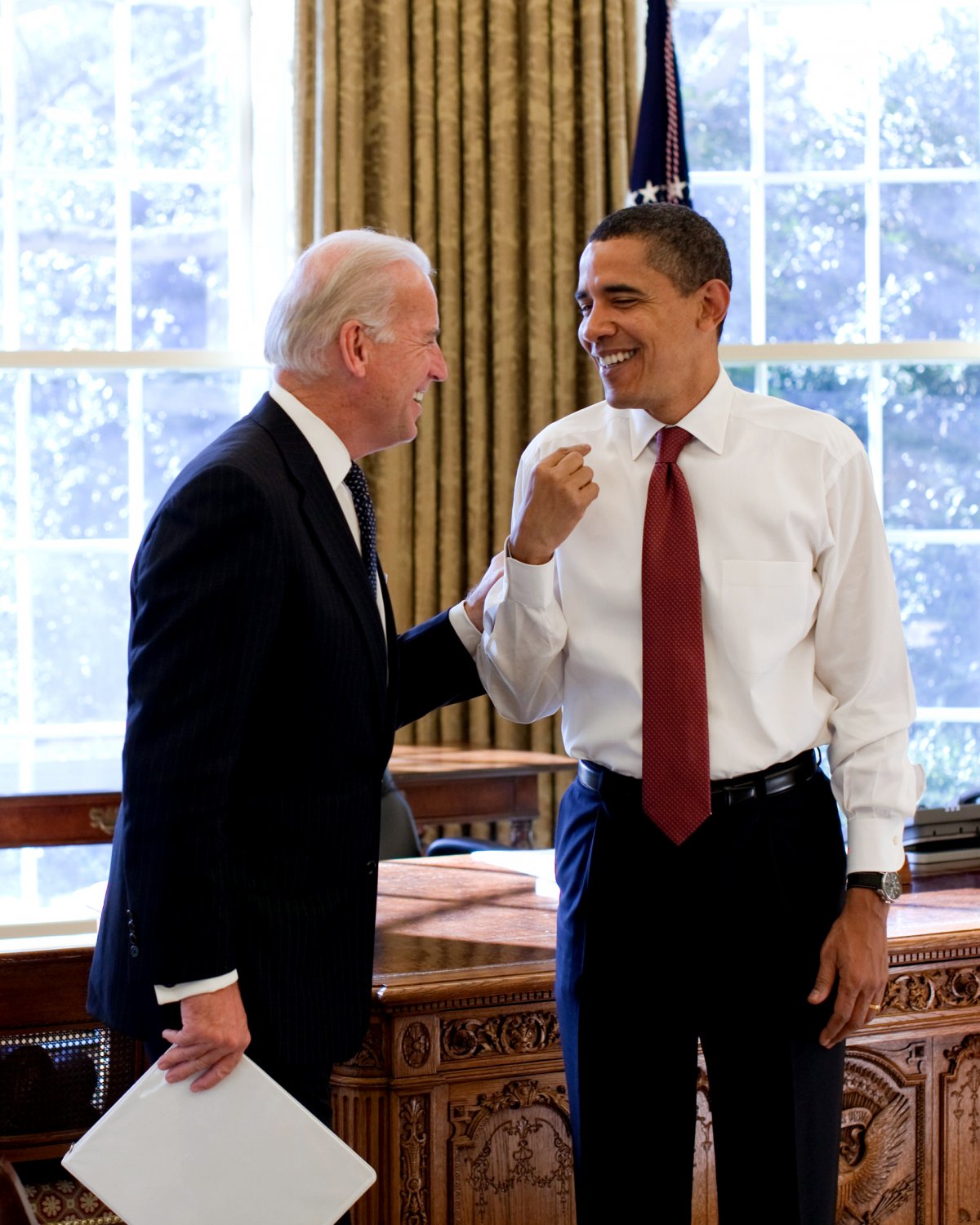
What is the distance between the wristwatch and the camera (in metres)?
1.59

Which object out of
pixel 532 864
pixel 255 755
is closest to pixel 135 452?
pixel 532 864

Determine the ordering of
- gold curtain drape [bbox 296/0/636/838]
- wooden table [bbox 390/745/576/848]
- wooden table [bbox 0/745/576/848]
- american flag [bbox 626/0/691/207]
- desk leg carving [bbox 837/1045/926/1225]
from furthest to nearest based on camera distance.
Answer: gold curtain drape [bbox 296/0/636/838], american flag [bbox 626/0/691/207], wooden table [bbox 390/745/576/848], wooden table [bbox 0/745/576/848], desk leg carving [bbox 837/1045/926/1225]

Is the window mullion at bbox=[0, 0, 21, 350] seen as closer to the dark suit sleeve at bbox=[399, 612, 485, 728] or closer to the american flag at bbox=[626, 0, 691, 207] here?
the american flag at bbox=[626, 0, 691, 207]

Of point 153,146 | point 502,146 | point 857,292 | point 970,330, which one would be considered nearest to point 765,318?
point 857,292

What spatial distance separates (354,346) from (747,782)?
72 centimetres

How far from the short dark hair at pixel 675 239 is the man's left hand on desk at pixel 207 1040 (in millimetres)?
1026

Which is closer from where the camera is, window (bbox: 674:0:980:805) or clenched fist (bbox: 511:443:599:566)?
clenched fist (bbox: 511:443:599:566)

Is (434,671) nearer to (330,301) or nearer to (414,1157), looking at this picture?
(330,301)

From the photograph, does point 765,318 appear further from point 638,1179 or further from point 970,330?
point 638,1179

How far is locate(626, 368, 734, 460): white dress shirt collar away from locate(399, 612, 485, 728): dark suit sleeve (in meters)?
0.41

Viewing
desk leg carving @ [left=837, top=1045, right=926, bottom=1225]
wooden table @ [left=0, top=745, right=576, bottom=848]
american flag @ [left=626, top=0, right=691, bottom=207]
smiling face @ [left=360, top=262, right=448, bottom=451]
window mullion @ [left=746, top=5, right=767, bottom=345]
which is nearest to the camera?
smiling face @ [left=360, top=262, right=448, bottom=451]

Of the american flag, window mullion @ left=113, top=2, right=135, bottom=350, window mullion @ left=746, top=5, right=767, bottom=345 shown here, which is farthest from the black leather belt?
window mullion @ left=113, top=2, right=135, bottom=350

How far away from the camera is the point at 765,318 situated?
A: 16.7ft

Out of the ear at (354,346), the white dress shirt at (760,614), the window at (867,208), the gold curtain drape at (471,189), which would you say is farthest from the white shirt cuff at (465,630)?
the window at (867,208)
